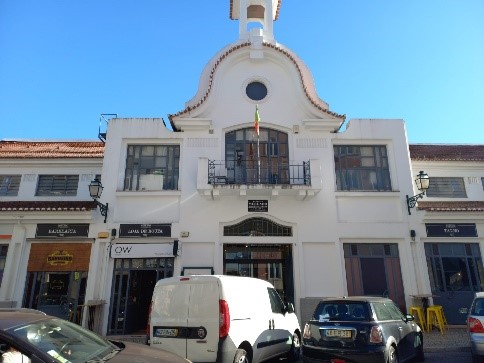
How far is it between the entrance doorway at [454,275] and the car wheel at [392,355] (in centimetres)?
754

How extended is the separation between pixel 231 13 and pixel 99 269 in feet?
51.5

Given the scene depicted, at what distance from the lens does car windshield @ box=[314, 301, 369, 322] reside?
7.19 m

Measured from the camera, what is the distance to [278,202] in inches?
566

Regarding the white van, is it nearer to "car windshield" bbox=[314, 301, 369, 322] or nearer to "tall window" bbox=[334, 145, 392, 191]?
"car windshield" bbox=[314, 301, 369, 322]

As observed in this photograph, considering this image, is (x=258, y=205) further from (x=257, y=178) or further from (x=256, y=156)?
(x=256, y=156)

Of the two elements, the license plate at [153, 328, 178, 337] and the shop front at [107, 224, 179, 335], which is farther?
the shop front at [107, 224, 179, 335]

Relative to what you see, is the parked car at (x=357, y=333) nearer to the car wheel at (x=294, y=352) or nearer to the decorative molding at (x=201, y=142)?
the car wheel at (x=294, y=352)

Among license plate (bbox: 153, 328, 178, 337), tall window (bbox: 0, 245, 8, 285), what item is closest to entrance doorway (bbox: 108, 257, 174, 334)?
tall window (bbox: 0, 245, 8, 285)

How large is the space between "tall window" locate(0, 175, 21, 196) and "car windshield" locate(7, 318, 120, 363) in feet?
45.0

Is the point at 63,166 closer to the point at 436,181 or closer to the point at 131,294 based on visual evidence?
the point at 131,294

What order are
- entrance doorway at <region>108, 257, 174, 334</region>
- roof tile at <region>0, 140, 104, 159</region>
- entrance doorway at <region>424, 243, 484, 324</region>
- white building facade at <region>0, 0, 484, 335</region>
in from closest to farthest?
entrance doorway at <region>108, 257, 174, 334</region> → entrance doorway at <region>424, 243, 484, 324</region> → white building facade at <region>0, 0, 484, 335</region> → roof tile at <region>0, 140, 104, 159</region>

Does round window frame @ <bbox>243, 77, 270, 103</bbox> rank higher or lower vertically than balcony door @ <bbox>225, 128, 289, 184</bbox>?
higher

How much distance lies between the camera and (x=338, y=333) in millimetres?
7020

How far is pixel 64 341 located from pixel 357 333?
514 cm
